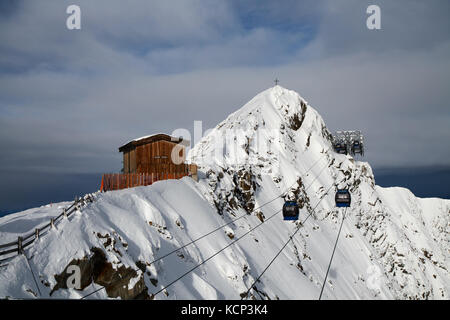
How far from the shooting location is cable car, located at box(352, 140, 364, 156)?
67137 millimetres

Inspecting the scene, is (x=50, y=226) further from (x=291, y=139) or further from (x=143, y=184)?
(x=291, y=139)

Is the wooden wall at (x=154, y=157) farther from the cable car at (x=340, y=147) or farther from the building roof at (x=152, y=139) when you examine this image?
the cable car at (x=340, y=147)

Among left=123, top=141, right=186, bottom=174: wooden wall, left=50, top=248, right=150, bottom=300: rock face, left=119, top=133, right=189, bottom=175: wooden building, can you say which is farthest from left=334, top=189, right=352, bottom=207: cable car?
left=50, top=248, right=150, bottom=300: rock face

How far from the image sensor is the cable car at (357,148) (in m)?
67.1

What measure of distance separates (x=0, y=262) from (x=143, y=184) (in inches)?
657

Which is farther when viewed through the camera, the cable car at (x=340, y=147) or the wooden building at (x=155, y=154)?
the cable car at (x=340, y=147)

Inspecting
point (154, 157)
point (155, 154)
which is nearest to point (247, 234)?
point (154, 157)

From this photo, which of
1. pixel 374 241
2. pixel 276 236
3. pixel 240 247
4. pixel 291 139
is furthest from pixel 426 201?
pixel 240 247

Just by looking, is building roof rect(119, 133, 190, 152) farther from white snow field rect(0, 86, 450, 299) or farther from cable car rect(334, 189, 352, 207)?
cable car rect(334, 189, 352, 207)

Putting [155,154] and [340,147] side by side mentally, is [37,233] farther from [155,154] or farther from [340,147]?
[340,147]

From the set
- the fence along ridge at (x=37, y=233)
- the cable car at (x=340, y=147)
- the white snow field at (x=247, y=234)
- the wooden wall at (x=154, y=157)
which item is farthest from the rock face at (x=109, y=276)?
the cable car at (x=340, y=147)

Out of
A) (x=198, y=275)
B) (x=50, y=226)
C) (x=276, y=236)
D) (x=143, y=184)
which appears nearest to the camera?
(x=50, y=226)

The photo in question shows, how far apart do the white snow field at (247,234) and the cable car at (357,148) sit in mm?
5254
